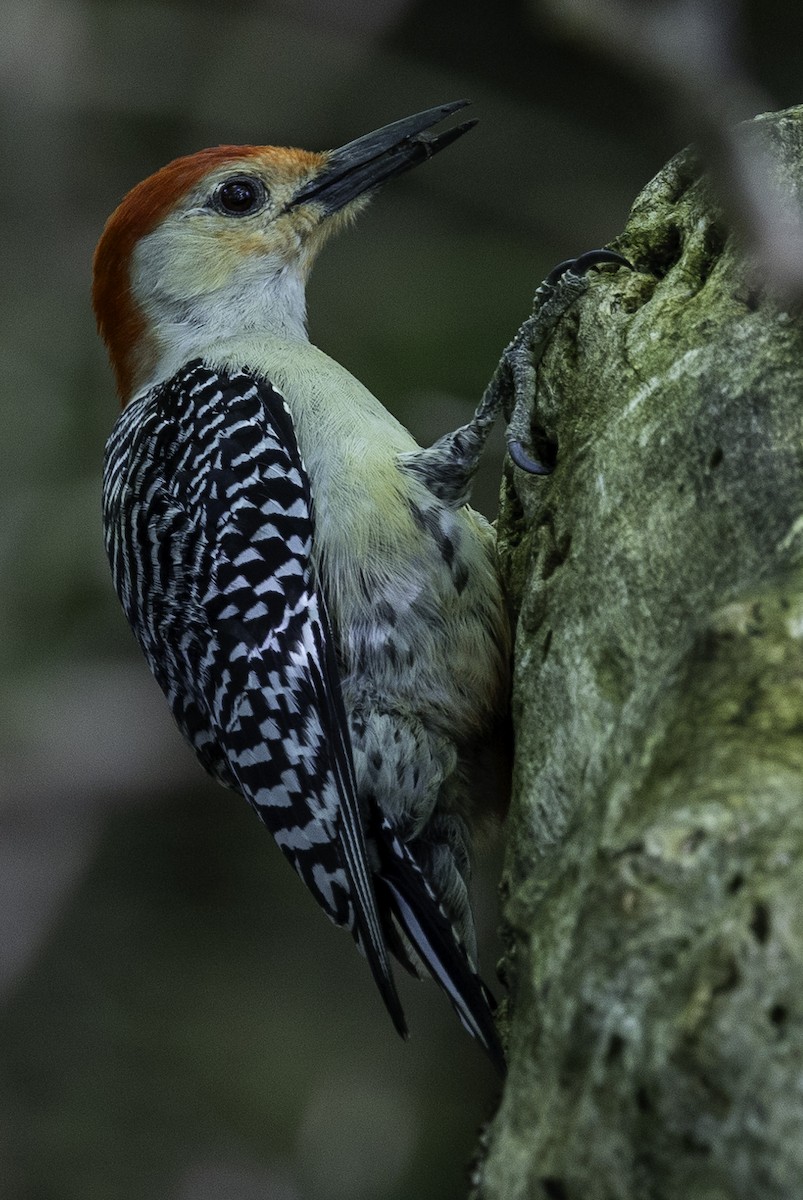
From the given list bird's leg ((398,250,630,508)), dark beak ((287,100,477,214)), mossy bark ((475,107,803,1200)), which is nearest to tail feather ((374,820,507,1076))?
mossy bark ((475,107,803,1200))

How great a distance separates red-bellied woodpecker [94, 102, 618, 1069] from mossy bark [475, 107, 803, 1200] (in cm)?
22

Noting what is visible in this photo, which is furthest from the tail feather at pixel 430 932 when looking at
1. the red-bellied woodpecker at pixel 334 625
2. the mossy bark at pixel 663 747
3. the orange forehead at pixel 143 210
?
the orange forehead at pixel 143 210

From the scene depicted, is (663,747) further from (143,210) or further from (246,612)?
(143,210)

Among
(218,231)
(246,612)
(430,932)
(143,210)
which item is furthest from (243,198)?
(430,932)

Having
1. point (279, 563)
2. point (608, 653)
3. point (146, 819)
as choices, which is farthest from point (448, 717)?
point (146, 819)

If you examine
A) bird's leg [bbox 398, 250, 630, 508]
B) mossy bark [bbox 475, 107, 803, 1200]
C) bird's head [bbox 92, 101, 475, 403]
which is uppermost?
bird's head [bbox 92, 101, 475, 403]

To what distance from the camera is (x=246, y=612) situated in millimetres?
2484

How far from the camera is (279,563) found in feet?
8.16

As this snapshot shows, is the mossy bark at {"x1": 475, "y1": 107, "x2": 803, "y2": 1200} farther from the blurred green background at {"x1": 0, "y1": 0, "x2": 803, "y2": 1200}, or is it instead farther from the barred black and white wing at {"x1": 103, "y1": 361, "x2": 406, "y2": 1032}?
the blurred green background at {"x1": 0, "y1": 0, "x2": 803, "y2": 1200}

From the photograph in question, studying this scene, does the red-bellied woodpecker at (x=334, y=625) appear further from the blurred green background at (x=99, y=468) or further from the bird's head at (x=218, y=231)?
the blurred green background at (x=99, y=468)

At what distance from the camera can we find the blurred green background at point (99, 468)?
4.66 meters

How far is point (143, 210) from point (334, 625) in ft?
4.46

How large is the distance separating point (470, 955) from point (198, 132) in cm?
401

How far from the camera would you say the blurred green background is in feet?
15.3
